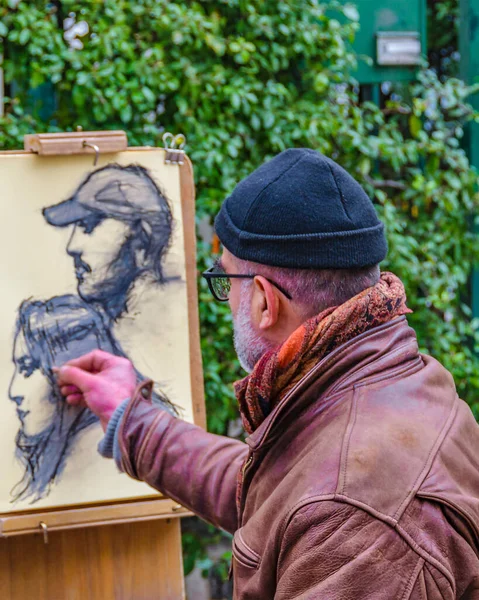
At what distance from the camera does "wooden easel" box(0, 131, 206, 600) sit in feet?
6.89

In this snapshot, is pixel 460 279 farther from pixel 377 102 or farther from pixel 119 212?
pixel 119 212

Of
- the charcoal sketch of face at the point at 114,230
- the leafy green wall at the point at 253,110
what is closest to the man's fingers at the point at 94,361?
the charcoal sketch of face at the point at 114,230

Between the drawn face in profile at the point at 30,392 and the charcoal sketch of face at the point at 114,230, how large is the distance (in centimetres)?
22

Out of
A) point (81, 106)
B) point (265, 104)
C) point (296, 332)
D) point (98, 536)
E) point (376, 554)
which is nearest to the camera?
point (376, 554)

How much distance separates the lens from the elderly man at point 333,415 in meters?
1.29

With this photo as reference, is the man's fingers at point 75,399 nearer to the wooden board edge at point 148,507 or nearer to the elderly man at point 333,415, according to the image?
the wooden board edge at point 148,507

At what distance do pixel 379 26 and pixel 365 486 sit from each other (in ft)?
9.08

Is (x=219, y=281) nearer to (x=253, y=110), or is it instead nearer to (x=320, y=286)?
(x=320, y=286)

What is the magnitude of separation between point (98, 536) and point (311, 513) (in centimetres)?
104

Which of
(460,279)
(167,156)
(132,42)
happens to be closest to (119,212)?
(167,156)

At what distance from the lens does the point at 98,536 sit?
86.0 inches

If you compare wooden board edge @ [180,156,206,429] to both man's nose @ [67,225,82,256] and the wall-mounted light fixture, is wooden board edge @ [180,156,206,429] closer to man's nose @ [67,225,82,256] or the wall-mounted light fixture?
man's nose @ [67,225,82,256]

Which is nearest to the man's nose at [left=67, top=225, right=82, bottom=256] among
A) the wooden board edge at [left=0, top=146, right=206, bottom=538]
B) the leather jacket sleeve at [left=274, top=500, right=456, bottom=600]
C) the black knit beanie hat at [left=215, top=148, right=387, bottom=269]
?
the wooden board edge at [left=0, top=146, right=206, bottom=538]

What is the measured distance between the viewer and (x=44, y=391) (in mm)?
2131
